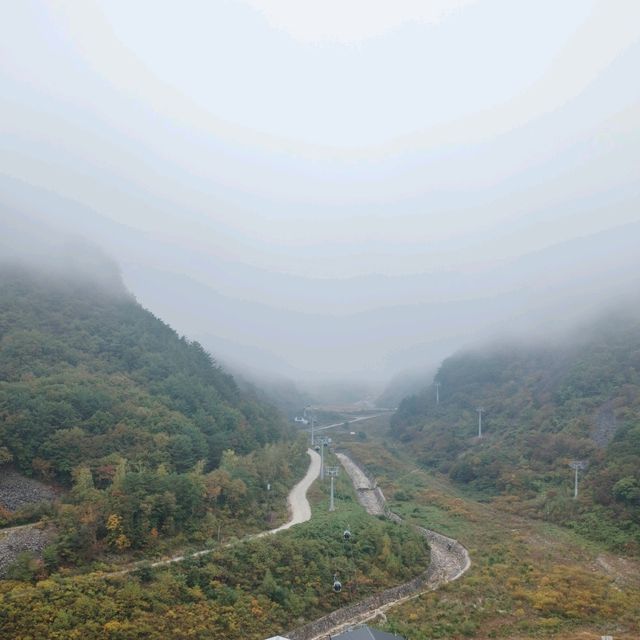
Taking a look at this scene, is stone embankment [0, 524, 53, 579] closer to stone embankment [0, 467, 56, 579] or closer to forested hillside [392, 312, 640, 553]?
stone embankment [0, 467, 56, 579]

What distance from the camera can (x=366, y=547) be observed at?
3522 cm

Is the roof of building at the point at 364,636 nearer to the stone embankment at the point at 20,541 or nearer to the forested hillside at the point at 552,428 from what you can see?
the stone embankment at the point at 20,541

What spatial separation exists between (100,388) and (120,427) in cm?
604

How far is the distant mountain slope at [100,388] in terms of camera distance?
123 ft

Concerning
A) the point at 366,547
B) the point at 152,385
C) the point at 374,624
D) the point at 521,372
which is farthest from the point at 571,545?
the point at 521,372

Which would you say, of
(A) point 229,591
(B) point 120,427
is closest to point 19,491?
(B) point 120,427

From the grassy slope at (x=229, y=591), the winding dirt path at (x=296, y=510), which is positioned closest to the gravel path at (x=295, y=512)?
the winding dirt path at (x=296, y=510)

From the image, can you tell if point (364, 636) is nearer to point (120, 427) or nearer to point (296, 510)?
point (296, 510)

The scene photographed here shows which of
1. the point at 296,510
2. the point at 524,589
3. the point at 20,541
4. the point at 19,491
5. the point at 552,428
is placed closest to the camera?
the point at 20,541

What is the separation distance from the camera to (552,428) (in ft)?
217

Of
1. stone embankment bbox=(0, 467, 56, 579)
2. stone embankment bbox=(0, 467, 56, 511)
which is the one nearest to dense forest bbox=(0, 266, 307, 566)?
stone embankment bbox=(0, 467, 56, 511)

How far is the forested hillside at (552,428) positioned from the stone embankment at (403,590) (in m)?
11.5

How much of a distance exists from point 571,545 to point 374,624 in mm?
21171

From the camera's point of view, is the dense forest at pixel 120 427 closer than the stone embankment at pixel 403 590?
No
